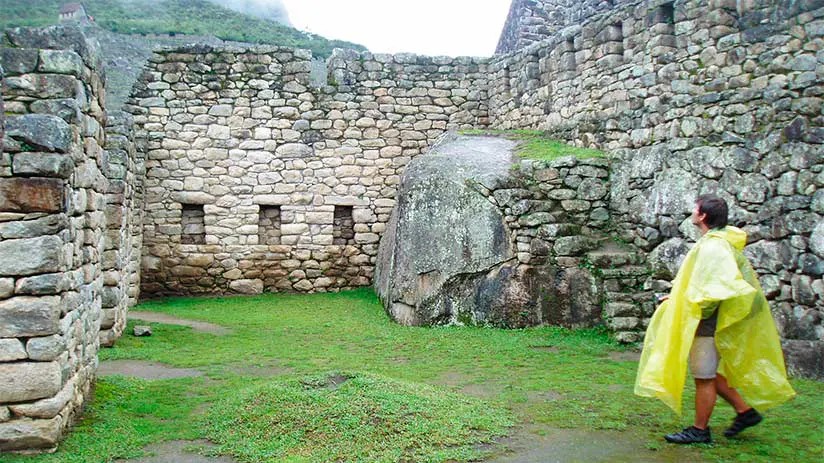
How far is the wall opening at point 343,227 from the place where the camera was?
44.7ft

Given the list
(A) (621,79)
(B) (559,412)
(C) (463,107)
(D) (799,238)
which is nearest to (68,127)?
(B) (559,412)

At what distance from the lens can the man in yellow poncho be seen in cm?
460

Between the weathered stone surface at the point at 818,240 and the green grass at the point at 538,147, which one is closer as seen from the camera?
the weathered stone surface at the point at 818,240

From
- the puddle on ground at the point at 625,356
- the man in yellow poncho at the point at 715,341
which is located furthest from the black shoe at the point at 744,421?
the puddle on ground at the point at 625,356

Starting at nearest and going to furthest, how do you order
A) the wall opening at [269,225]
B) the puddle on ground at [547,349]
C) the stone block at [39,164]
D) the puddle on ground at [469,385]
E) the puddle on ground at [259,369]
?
the stone block at [39,164], the puddle on ground at [469,385], the puddle on ground at [259,369], the puddle on ground at [547,349], the wall opening at [269,225]

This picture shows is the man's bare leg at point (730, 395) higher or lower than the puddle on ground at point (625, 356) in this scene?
higher

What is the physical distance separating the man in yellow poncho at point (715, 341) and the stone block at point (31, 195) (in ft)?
12.6

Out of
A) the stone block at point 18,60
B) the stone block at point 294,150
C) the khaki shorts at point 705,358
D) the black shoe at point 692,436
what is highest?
the stone block at point 294,150

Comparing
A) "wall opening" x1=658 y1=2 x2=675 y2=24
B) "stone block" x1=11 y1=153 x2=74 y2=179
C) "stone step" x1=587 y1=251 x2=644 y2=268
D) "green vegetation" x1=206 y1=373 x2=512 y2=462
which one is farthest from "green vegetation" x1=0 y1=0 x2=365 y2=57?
"stone block" x1=11 y1=153 x2=74 y2=179

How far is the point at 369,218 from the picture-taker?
13664mm

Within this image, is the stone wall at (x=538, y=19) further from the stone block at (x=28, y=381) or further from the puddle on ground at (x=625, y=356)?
the stone block at (x=28, y=381)

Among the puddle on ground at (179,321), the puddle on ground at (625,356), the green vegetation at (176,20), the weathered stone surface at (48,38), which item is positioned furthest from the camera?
the green vegetation at (176,20)

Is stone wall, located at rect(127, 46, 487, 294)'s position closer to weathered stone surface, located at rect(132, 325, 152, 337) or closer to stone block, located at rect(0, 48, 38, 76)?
weathered stone surface, located at rect(132, 325, 152, 337)

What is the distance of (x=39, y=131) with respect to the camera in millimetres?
4633
